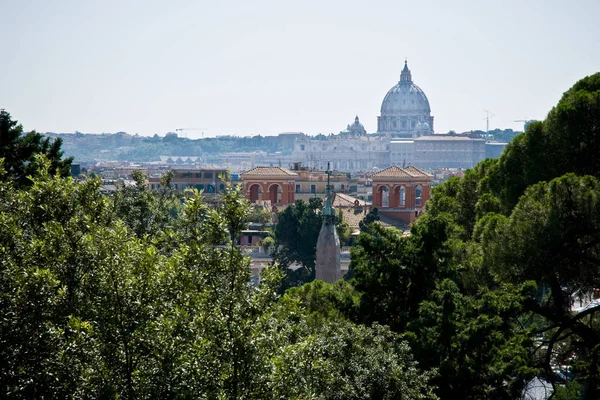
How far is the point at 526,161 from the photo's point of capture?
721 inches

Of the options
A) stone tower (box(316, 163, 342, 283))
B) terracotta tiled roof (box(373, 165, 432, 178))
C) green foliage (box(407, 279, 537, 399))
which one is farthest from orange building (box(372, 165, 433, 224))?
green foliage (box(407, 279, 537, 399))

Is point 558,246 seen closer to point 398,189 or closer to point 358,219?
point 358,219

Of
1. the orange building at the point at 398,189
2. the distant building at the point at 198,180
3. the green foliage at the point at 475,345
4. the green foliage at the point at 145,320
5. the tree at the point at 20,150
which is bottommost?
the distant building at the point at 198,180

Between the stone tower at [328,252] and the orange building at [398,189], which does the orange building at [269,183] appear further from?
the stone tower at [328,252]

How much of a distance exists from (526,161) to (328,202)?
1108 cm

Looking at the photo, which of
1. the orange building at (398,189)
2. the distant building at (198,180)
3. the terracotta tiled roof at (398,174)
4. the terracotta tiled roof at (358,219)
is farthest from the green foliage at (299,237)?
the distant building at (198,180)

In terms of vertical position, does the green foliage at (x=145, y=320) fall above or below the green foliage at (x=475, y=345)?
above

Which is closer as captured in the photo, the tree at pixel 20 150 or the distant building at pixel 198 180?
the tree at pixel 20 150

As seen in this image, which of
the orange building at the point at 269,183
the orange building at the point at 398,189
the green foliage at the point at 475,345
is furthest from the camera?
the orange building at the point at 269,183

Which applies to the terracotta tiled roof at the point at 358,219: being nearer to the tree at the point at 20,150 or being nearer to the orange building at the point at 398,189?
the orange building at the point at 398,189

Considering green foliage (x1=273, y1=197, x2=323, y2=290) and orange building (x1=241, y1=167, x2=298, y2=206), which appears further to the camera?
orange building (x1=241, y1=167, x2=298, y2=206)

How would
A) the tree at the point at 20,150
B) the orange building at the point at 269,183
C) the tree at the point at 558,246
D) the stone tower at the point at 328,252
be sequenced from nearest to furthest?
the tree at the point at 558,246 < the tree at the point at 20,150 < the stone tower at the point at 328,252 < the orange building at the point at 269,183

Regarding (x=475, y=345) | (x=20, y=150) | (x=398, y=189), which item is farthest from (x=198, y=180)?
(x=475, y=345)

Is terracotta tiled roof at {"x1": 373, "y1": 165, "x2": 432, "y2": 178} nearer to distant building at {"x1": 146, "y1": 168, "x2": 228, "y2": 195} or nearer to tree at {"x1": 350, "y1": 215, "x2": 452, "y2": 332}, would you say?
distant building at {"x1": 146, "y1": 168, "x2": 228, "y2": 195}
